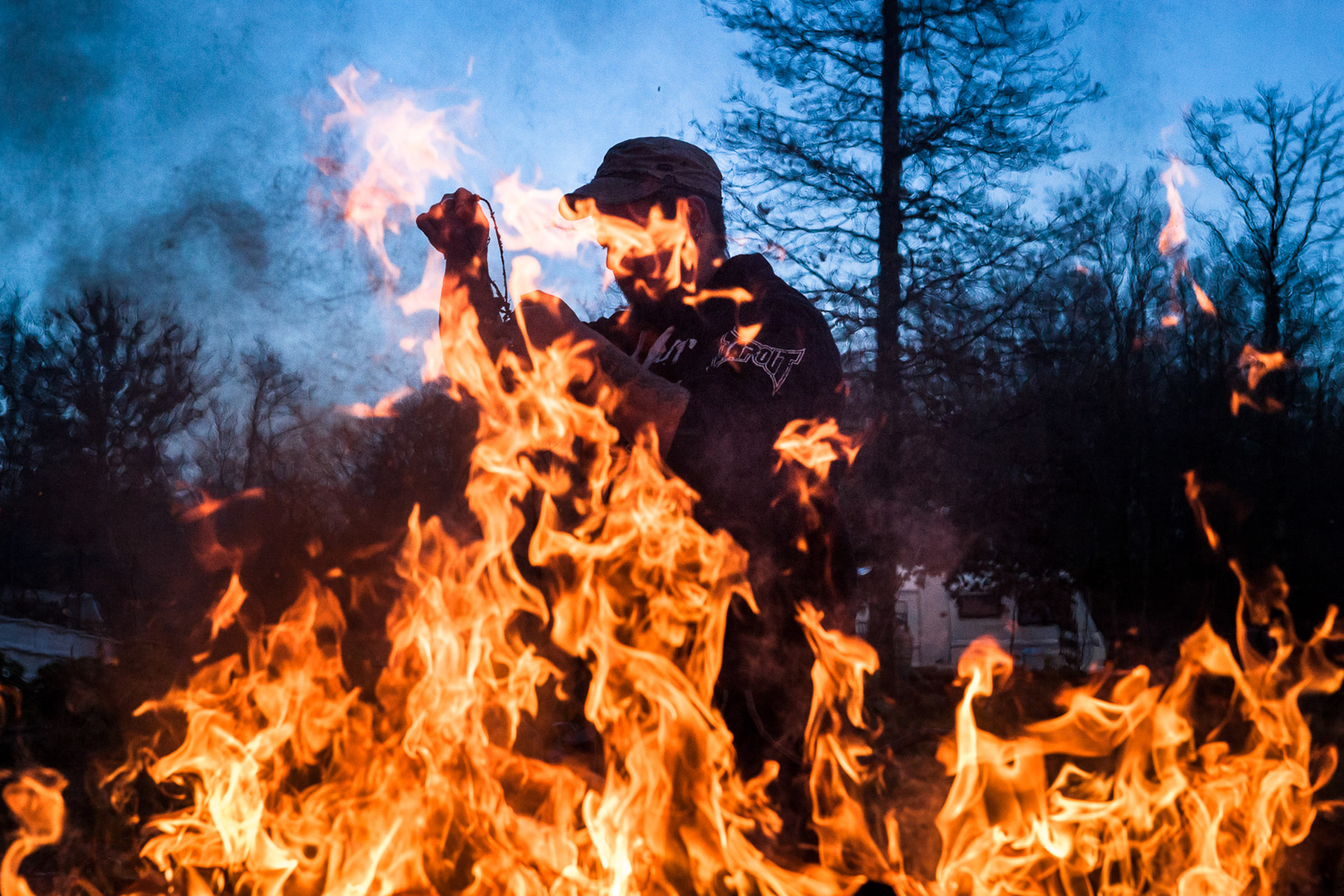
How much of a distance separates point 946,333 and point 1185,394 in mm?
2637

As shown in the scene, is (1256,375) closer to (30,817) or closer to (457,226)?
(457,226)

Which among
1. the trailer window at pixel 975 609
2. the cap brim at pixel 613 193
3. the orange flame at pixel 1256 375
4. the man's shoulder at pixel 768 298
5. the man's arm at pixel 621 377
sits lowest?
the trailer window at pixel 975 609

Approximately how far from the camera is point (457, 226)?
2697 mm

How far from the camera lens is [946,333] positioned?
8.77 meters

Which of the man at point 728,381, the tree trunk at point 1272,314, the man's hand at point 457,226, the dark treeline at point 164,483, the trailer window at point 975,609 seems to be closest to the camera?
the man at point 728,381

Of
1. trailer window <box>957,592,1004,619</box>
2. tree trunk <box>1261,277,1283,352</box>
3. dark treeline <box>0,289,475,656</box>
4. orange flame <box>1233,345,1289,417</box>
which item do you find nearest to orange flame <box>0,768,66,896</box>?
dark treeline <box>0,289,475,656</box>

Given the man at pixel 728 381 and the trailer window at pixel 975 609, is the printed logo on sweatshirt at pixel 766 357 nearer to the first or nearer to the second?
the man at pixel 728 381

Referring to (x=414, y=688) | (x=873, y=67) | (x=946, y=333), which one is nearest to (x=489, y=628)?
(x=414, y=688)

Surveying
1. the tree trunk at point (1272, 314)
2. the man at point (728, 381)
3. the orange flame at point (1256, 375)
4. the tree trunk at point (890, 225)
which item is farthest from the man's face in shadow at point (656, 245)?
the tree trunk at point (1272, 314)

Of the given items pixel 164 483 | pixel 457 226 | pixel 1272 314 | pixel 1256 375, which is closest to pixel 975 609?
pixel 1256 375

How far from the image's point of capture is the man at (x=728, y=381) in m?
2.39

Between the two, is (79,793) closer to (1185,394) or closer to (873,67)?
(873,67)

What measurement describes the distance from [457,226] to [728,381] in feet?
2.94

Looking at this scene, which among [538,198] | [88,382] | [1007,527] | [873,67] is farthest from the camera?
[1007,527]
